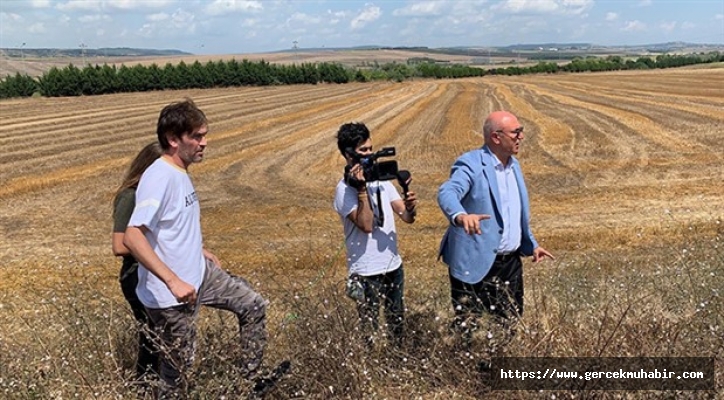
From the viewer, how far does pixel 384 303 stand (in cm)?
372

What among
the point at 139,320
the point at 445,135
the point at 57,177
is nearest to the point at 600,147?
the point at 445,135

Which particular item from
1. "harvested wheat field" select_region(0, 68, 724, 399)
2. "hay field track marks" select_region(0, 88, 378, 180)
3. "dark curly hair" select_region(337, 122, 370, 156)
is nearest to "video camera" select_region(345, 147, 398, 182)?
"dark curly hair" select_region(337, 122, 370, 156)

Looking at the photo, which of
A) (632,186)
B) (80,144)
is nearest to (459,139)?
(632,186)

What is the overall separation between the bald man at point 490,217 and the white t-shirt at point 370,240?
1.29 ft

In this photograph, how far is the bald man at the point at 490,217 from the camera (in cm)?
356

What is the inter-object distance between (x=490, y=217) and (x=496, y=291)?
1.56ft

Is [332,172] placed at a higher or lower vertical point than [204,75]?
lower

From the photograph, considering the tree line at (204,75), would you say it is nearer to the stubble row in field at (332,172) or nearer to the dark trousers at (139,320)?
the stubble row in field at (332,172)

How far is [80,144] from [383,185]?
1899 cm

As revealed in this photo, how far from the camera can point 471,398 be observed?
3.01 meters

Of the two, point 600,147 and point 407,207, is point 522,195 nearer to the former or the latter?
point 407,207

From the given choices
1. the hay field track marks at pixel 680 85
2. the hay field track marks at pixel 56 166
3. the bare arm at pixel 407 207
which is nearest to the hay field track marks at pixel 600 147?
the bare arm at pixel 407 207

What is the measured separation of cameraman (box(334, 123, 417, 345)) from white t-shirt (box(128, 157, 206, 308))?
3.19 feet

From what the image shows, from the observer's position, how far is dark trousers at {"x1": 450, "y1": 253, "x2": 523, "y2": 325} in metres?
3.44
